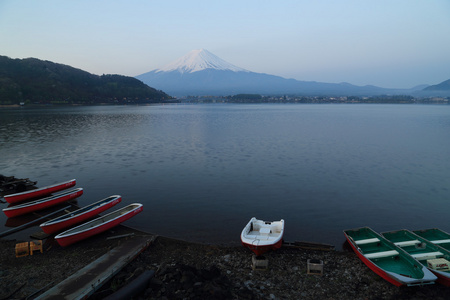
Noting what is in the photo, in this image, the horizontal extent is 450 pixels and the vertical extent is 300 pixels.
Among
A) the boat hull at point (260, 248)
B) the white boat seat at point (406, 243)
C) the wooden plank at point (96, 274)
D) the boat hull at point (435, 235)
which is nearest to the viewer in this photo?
the wooden plank at point (96, 274)

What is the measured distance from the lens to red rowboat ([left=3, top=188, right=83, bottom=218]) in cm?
1362

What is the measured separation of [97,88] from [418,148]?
14918 cm

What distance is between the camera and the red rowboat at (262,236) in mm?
9789

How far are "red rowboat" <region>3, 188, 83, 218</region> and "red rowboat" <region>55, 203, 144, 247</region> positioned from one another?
15.0 ft

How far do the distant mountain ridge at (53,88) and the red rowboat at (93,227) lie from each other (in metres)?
116

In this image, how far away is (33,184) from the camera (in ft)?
59.2

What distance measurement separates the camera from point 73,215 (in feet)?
40.2

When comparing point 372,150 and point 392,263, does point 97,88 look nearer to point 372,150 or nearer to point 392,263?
point 372,150

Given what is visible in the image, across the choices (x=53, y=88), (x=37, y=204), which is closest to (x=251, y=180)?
(x=37, y=204)

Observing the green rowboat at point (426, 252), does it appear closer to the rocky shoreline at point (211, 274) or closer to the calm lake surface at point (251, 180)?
the rocky shoreline at point (211, 274)

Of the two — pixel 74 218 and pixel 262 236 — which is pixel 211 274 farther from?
pixel 74 218

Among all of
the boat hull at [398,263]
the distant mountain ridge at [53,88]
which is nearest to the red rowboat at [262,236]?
the boat hull at [398,263]

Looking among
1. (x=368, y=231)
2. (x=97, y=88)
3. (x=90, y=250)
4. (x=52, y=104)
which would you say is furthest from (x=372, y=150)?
(x=97, y=88)

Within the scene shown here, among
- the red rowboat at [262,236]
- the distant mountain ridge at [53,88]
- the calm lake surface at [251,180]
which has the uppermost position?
the distant mountain ridge at [53,88]
